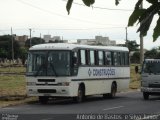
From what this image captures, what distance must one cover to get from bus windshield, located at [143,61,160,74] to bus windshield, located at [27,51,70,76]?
466 cm

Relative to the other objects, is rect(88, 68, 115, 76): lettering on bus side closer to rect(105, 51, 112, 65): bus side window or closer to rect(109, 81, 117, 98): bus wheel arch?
rect(105, 51, 112, 65): bus side window

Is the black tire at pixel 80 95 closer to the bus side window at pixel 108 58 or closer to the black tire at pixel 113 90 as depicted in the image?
the bus side window at pixel 108 58

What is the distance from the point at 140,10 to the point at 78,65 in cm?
2106

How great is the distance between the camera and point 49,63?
75.2 feet

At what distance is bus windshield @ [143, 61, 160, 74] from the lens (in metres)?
25.8

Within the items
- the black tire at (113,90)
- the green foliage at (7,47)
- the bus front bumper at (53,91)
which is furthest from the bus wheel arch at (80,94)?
the green foliage at (7,47)

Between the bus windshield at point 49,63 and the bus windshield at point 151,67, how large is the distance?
4661 millimetres

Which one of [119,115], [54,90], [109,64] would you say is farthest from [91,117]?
A: [109,64]

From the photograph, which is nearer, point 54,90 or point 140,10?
point 140,10

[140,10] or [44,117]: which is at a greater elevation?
[140,10]

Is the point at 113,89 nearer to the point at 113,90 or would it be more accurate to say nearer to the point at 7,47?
the point at 113,90

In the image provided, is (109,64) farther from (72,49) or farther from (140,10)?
(140,10)

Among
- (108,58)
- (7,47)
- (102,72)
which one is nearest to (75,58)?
(102,72)

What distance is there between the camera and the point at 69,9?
2.44 metres
